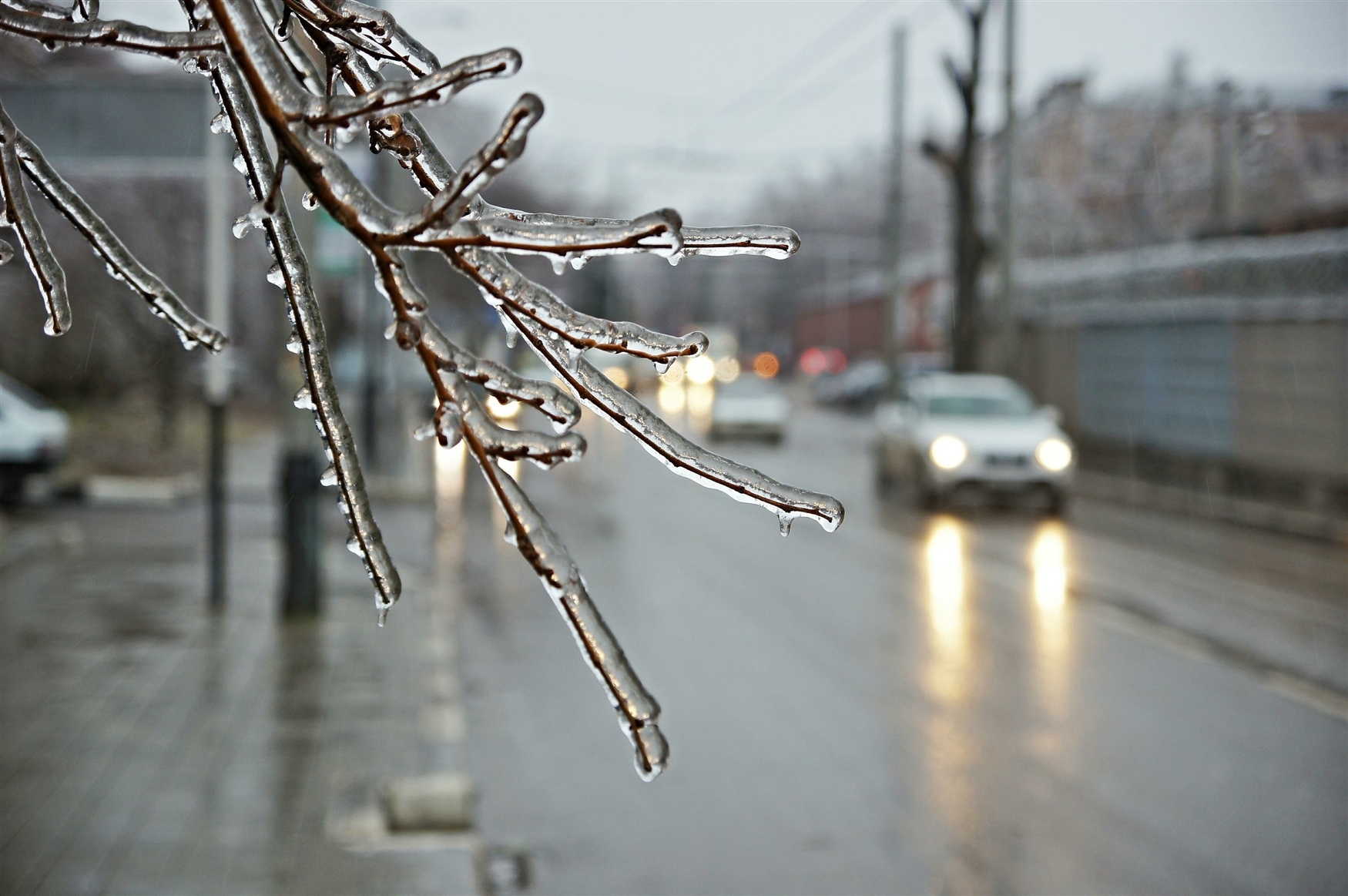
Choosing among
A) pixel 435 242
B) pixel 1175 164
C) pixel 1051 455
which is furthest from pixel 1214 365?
pixel 435 242

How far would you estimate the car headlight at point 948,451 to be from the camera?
1731cm

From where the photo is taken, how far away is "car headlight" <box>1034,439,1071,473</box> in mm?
17141

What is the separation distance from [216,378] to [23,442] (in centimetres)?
841

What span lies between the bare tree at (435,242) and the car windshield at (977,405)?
1722 cm

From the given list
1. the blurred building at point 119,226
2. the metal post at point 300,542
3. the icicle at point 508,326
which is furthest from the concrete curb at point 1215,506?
the icicle at point 508,326

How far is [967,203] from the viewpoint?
95.5 ft

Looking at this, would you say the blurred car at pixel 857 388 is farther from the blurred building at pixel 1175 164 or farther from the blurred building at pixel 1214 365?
the blurred building at pixel 1214 365

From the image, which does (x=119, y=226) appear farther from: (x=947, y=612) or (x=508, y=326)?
(x=508, y=326)

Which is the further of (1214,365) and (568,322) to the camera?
(1214,365)

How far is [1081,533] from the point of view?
613 inches

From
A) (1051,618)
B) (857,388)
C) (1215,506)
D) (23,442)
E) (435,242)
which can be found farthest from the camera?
(857,388)

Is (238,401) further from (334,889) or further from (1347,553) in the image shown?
(334,889)

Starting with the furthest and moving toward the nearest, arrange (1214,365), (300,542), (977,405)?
(1214,365), (977,405), (300,542)

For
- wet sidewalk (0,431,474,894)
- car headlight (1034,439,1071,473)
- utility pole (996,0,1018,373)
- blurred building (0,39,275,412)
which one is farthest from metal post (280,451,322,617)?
utility pole (996,0,1018,373)
